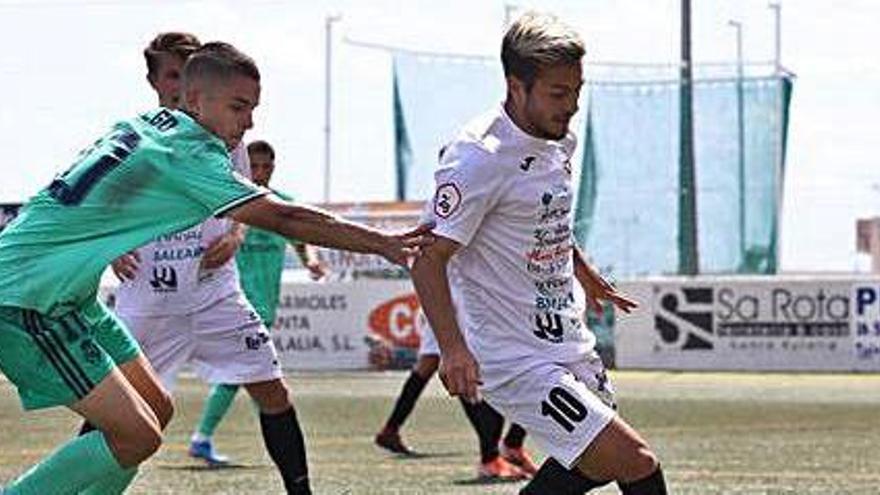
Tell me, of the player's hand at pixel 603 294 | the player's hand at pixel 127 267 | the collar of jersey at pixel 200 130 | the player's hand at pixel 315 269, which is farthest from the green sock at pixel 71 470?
the player's hand at pixel 315 269

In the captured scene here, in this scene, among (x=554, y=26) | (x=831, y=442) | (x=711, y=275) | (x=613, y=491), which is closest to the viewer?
(x=554, y=26)

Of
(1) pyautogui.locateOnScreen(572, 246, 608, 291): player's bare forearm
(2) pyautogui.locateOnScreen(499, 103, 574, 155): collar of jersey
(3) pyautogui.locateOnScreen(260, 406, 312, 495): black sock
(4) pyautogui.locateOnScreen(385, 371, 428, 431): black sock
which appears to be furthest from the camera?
(4) pyautogui.locateOnScreen(385, 371, 428, 431): black sock

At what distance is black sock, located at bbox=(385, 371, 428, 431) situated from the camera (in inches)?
537

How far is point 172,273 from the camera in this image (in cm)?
986

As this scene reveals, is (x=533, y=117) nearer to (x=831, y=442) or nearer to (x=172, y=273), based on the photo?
(x=172, y=273)

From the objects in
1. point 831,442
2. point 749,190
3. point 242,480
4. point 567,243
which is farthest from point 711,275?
point 567,243

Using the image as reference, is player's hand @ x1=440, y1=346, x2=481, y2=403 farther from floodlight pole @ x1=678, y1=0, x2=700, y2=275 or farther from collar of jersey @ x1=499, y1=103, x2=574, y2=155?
floodlight pole @ x1=678, y1=0, x2=700, y2=275

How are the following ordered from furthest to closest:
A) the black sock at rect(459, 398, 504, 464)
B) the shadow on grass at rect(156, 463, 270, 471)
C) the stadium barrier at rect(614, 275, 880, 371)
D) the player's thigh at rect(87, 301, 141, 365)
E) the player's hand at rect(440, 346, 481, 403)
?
the stadium barrier at rect(614, 275, 880, 371), the shadow on grass at rect(156, 463, 270, 471), the black sock at rect(459, 398, 504, 464), the player's thigh at rect(87, 301, 141, 365), the player's hand at rect(440, 346, 481, 403)

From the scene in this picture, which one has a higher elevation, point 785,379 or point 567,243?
point 567,243

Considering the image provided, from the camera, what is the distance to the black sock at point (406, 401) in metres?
13.6

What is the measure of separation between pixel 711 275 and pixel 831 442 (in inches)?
680

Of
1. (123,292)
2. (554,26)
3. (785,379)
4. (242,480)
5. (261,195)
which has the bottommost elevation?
(785,379)

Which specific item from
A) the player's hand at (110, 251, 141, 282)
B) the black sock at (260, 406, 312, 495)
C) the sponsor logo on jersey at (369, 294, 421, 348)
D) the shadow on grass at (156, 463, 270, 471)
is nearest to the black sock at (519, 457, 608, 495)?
the black sock at (260, 406, 312, 495)

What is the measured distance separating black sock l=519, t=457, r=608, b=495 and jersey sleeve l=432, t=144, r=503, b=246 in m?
0.80
